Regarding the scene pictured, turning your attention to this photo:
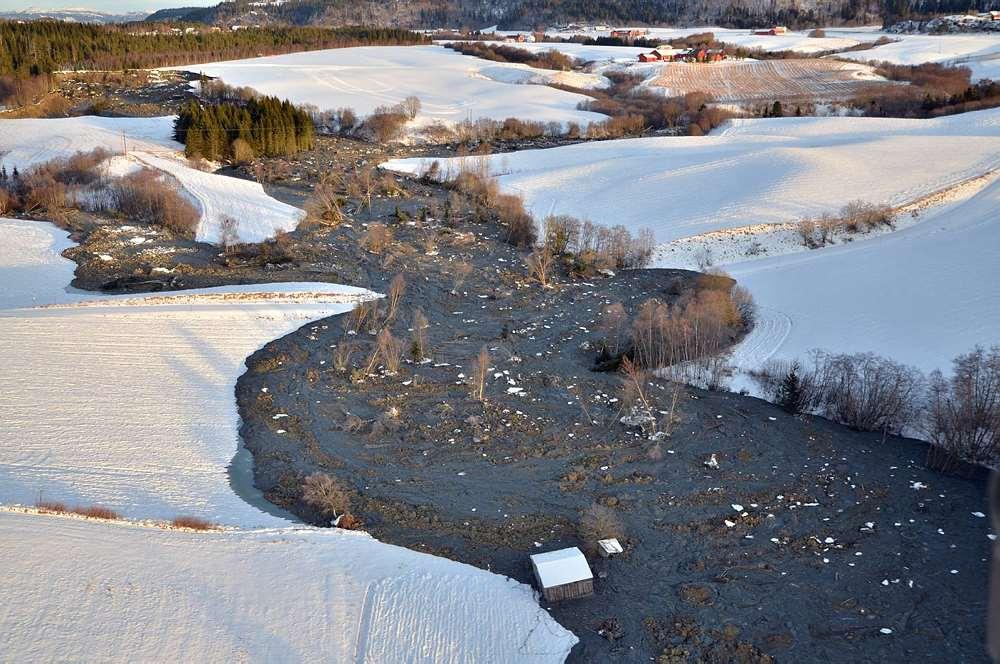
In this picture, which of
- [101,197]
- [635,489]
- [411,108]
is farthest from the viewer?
[411,108]

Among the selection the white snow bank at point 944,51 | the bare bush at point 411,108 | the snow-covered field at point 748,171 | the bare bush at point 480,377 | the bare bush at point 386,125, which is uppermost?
the white snow bank at point 944,51

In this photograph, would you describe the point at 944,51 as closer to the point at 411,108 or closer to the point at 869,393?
the point at 411,108

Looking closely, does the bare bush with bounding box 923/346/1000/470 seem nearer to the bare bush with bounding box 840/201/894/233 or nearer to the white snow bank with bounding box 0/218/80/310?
the bare bush with bounding box 840/201/894/233

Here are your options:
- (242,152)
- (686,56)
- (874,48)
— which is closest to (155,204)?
(242,152)

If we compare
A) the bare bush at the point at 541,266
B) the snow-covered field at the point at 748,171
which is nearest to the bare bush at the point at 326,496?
the bare bush at the point at 541,266

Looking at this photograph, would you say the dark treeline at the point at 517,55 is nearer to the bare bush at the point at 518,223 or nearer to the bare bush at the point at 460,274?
the bare bush at the point at 518,223

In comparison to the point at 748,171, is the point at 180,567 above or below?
below

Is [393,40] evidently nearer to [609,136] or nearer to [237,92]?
[237,92]

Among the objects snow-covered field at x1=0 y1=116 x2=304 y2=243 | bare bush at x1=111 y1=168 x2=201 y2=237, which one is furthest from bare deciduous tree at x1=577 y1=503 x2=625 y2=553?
bare bush at x1=111 y1=168 x2=201 y2=237
